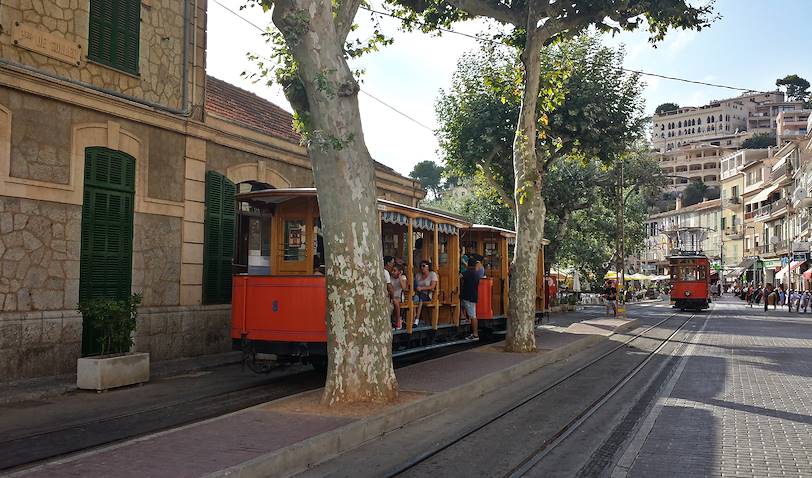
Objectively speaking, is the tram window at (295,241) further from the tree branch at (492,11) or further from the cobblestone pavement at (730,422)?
the tree branch at (492,11)

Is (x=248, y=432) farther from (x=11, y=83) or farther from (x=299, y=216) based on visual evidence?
(x=11, y=83)

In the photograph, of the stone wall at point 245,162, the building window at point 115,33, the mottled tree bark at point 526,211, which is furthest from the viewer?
the stone wall at point 245,162

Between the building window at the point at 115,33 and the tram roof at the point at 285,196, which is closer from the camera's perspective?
the tram roof at the point at 285,196

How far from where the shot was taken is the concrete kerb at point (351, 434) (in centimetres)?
566

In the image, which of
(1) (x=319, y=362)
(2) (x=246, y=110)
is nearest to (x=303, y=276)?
A: (1) (x=319, y=362)

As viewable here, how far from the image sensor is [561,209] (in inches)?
1275

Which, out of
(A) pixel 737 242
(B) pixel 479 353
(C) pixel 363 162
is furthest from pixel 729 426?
(A) pixel 737 242

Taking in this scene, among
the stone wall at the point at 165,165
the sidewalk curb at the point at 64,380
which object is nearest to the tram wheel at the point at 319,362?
the sidewalk curb at the point at 64,380

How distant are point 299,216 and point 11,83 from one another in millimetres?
4785

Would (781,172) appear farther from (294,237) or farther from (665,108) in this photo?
(665,108)

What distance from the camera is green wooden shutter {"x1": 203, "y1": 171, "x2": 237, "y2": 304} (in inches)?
578

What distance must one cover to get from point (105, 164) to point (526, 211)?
827cm

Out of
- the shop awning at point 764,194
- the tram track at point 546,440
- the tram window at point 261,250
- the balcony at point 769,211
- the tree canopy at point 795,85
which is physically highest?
the tree canopy at point 795,85

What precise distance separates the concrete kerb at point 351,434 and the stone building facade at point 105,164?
201 inches
